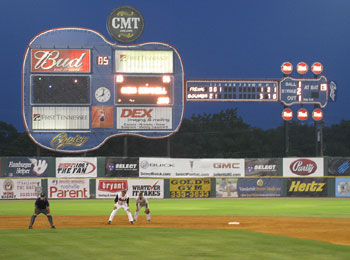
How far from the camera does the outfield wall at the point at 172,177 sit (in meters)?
42.7

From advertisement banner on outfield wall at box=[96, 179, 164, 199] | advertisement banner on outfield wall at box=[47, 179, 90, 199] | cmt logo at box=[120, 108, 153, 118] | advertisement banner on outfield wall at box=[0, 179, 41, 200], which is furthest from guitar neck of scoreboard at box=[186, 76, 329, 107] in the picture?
advertisement banner on outfield wall at box=[0, 179, 41, 200]

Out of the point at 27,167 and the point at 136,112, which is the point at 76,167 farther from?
the point at 136,112

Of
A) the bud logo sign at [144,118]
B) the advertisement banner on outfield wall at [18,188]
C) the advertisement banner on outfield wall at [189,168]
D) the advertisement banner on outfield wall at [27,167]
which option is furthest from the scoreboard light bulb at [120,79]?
the advertisement banner on outfield wall at [18,188]

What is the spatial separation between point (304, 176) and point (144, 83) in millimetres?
14718

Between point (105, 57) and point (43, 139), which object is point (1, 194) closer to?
point (43, 139)

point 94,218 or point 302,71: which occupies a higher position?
point 302,71

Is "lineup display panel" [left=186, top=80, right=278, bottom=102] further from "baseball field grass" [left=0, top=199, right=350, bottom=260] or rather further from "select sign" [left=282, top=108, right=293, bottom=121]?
"baseball field grass" [left=0, top=199, right=350, bottom=260]

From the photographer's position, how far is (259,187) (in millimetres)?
45062

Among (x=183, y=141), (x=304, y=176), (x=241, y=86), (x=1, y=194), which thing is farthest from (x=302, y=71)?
(x=183, y=141)

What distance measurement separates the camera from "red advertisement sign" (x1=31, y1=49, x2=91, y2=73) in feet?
141

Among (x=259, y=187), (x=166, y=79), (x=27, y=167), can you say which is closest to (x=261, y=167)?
(x=259, y=187)

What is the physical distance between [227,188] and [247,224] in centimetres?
2124

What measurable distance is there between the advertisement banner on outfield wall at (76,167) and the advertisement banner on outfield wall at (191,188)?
635cm

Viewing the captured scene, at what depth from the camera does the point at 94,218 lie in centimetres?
2725
